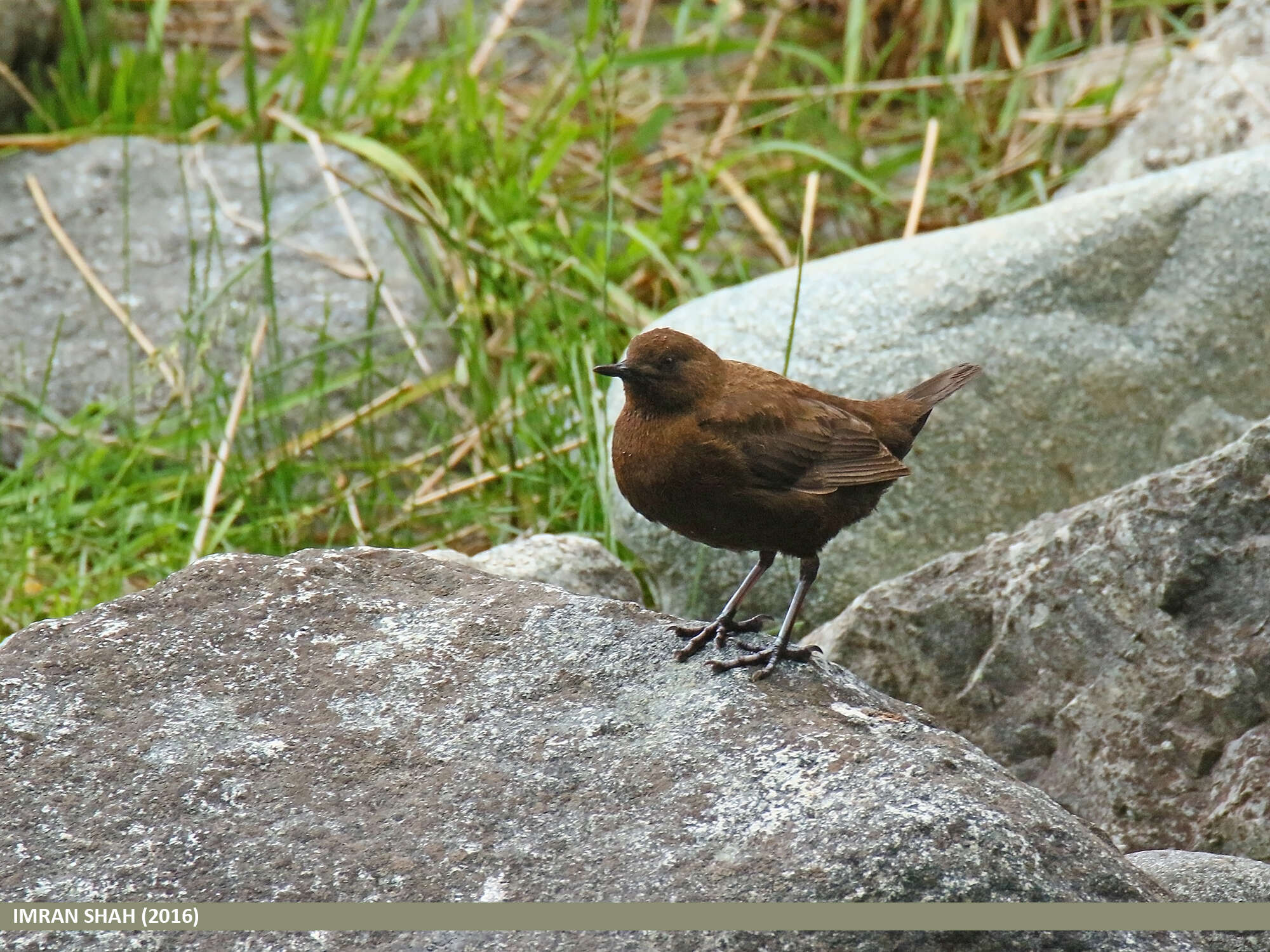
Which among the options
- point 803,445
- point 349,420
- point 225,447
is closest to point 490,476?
point 349,420

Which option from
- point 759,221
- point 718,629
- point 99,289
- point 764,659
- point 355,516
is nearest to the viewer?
point 764,659

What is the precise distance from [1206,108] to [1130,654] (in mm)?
3512

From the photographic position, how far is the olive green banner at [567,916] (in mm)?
2096

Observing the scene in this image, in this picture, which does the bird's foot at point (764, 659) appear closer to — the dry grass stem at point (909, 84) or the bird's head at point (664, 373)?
the bird's head at point (664, 373)

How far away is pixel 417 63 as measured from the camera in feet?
22.0

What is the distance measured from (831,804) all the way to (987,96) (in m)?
5.39

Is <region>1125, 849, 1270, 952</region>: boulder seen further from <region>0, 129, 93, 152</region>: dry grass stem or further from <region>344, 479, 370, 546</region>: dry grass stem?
<region>0, 129, 93, 152</region>: dry grass stem

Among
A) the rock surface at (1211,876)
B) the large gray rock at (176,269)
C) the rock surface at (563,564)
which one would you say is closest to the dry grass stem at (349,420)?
the large gray rock at (176,269)

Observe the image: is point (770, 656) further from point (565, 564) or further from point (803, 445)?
point (565, 564)

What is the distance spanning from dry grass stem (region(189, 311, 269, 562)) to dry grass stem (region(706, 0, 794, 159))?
233 centimetres

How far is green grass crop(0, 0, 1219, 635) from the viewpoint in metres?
4.87

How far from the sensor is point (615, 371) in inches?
130

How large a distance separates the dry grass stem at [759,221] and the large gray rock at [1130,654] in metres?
2.77

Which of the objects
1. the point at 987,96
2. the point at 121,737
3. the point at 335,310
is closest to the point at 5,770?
the point at 121,737
